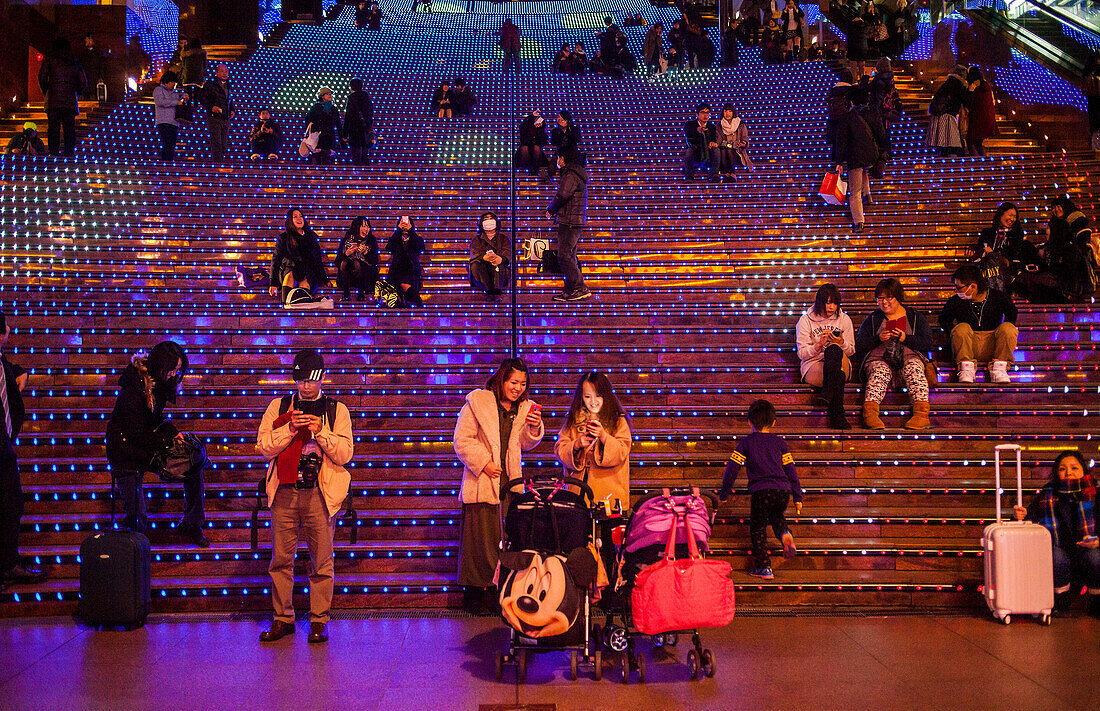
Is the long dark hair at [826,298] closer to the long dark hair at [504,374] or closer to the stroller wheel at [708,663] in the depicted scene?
the long dark hair at [504,374]

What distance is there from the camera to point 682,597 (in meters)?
5.14

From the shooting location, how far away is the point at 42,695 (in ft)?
16.8

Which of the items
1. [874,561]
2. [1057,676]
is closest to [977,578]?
[874,561]

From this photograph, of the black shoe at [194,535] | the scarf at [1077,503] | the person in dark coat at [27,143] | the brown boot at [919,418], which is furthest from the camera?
the person in dark coat at [27,143]

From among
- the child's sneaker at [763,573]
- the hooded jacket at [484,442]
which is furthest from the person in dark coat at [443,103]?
the child's sneaker at [763,573]

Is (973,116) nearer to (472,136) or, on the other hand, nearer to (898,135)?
(898,135)

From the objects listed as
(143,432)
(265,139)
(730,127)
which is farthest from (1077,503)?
(265,139)

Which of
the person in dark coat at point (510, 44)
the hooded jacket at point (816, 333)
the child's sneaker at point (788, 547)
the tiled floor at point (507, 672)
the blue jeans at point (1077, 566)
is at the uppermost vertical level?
the person in dark coat at point (510, 44)

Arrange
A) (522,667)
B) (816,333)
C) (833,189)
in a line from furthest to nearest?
(833,189)
(816,333)
(522,667)

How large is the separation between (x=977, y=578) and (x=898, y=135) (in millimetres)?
10276

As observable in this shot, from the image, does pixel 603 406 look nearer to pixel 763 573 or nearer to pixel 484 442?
pixel 484 442

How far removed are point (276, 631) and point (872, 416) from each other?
17.7 ft

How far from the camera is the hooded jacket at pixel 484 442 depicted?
6.40 metres

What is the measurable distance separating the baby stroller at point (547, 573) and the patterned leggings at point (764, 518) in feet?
5.74
